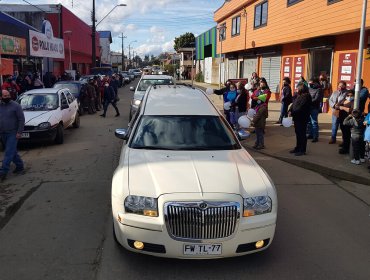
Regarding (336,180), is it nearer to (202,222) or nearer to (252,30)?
(202,222)

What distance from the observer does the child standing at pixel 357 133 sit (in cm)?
830

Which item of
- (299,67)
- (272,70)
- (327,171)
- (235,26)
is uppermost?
(235,26)

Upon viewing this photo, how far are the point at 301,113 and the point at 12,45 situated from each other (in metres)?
14.9

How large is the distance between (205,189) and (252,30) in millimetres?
22720

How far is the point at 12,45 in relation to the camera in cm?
1866

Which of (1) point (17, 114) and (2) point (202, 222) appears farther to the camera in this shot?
(1) point (17, 114)

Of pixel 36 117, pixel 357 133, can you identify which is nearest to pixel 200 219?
pixel 357 133

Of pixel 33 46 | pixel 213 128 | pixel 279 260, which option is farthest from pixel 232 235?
pixel 33 46

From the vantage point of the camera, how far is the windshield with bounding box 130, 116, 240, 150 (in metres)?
5.38

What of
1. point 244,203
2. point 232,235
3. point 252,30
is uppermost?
point 252,30

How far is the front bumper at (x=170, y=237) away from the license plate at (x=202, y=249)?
32 mm

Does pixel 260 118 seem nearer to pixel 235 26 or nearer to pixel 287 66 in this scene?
pixel 287 66

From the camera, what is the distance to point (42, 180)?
7.65 meters

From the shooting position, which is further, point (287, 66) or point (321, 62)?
point (287, 66)
